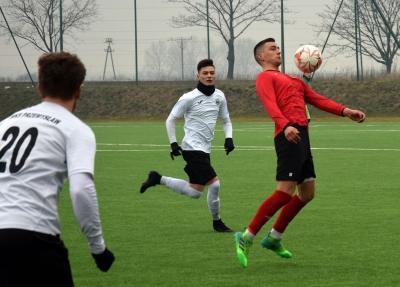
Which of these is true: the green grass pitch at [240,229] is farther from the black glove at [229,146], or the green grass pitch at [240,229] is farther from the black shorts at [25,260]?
the black shorts at [25,260]

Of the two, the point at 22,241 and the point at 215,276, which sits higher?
the point at 22,241

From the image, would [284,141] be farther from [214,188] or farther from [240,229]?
[240,229]

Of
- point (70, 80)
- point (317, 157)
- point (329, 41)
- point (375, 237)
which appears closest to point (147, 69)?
point (329, 41)

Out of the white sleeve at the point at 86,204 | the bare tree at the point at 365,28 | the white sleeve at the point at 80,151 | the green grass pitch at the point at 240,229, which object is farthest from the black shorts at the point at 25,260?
the bare tree at the point at 365,28

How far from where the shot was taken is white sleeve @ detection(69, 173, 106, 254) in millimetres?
3783

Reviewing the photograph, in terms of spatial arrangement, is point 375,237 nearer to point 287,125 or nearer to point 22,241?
point 287,125

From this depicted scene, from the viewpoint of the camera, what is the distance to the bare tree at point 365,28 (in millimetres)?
47562

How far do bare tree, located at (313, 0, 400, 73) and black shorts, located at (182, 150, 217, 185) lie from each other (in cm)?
3828

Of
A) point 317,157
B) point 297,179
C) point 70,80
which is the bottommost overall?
point 317,157

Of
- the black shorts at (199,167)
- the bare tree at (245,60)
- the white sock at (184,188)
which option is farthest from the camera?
the bare tree at (245,60)

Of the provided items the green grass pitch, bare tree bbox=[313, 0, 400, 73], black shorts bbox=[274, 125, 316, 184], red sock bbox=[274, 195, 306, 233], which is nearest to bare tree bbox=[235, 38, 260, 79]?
bare tree bbox=[313, 0, 400, 73]

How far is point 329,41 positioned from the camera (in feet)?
158

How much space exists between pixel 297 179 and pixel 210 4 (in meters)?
43.2

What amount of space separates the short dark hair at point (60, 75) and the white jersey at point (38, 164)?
0.14 m
